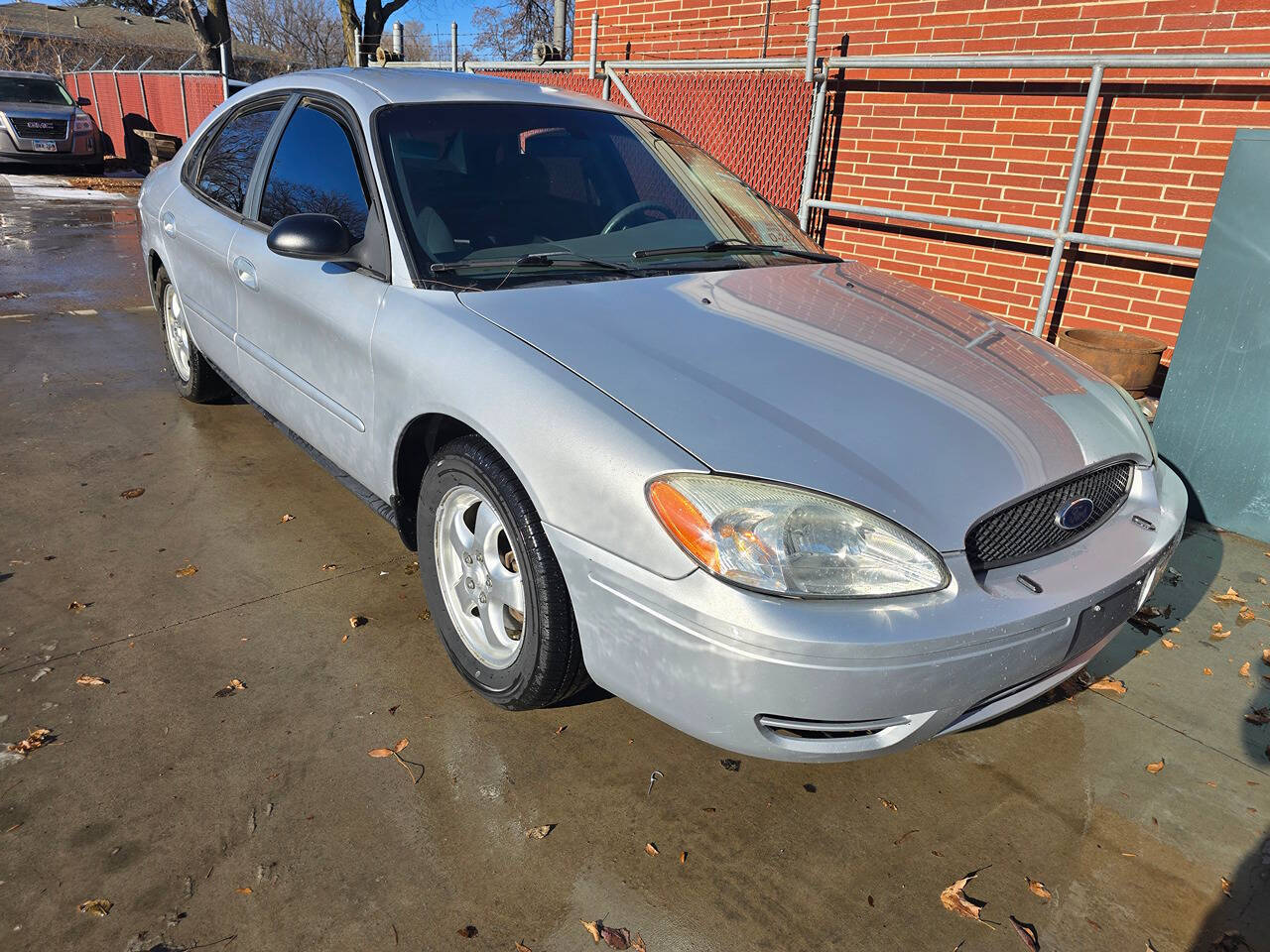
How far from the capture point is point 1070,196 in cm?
526

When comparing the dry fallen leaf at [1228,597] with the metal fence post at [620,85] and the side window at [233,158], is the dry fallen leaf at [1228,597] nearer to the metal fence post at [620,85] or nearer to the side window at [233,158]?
the side window at [233,158]

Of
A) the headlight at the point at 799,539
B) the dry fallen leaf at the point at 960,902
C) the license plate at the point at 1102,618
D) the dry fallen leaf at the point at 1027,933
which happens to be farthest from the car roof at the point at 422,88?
the dry fallen leaf at the point at 1027,933

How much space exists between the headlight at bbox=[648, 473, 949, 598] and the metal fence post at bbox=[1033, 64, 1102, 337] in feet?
13.6

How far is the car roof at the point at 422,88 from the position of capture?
3.27 meters

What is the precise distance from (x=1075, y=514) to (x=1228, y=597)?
1.82 metres

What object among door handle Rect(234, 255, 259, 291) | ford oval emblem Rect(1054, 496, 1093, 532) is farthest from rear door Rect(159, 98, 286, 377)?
ford oval emblem Rect(1054, 496, 1093, 532)

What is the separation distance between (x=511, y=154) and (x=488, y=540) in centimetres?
149

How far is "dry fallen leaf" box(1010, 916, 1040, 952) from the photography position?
2047 millimetres

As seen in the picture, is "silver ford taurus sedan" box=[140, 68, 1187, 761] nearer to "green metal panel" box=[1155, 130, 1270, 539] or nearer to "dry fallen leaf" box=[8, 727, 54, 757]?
"dry fallen leaf" box=[8, 727, 54, 757]

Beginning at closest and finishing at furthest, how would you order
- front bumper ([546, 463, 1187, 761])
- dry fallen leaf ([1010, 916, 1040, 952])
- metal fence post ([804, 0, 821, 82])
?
front bumper ([546, 463, 1187, 761]) → dry fallen leaf ([1010, 916, 1040, 952]) → metal fence post ([804, 0, 821, 82])

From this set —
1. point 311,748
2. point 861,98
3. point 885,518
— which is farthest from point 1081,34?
point 311,748

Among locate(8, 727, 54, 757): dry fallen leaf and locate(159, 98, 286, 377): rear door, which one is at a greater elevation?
locate(159, 98, 286, 377): rear door

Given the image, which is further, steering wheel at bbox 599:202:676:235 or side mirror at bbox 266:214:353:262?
steering wheel at bbox 599:202:676:235

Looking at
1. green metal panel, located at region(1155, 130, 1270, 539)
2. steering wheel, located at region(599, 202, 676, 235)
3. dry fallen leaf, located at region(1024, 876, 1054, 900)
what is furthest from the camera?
green metal panel, located at region(1155, 130, 1270, 539)
